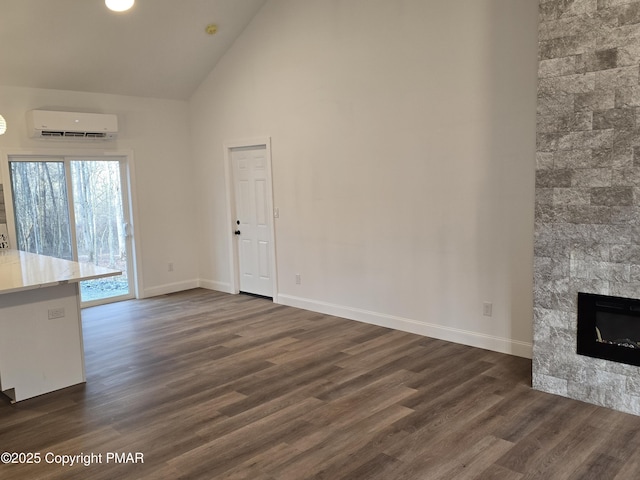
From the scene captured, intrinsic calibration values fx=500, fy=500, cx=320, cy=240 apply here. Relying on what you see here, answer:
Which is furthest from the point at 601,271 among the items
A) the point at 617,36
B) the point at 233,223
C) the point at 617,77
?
the point at 233,223

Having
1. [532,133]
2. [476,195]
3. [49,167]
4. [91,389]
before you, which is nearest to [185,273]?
[49,167]

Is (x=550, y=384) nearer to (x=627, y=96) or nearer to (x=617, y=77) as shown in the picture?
(x=627, y=96)

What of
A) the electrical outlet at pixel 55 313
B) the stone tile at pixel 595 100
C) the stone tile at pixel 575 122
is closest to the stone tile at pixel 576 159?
the stone tile at pixel 575 122

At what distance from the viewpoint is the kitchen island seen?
3555 millimetres

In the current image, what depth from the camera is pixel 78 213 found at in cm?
636

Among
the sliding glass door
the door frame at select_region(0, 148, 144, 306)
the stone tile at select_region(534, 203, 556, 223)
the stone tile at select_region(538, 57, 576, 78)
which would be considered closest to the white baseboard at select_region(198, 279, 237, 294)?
the door frame at select_region(0, 148, 144, 306)

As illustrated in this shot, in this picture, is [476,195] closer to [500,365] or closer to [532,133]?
[532,133]

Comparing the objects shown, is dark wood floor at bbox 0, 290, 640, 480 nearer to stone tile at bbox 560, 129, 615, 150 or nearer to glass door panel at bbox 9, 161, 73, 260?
stone tile at bbox 560, 129, 615, 150

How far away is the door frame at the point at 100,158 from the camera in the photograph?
222 inches

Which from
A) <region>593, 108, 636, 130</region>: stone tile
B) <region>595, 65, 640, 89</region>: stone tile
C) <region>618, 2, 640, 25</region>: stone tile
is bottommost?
<region>593, 108, 636, 130</region>: stone tile

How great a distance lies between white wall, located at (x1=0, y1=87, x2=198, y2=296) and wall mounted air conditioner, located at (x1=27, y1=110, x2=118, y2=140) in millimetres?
135

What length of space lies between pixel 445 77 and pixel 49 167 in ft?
15.5

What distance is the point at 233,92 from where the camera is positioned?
21.3 ft

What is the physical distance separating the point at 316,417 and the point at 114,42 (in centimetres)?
474
